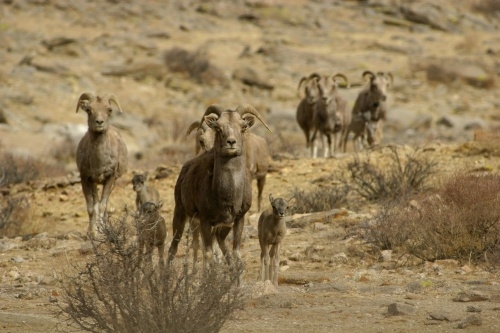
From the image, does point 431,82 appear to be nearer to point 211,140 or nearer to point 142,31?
point 142,31

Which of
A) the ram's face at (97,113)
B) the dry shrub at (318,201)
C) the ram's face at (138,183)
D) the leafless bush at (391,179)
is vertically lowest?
the dry shrub at (318,201)

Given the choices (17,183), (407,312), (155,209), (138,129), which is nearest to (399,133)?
(138,129)

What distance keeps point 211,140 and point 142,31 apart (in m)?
34.1

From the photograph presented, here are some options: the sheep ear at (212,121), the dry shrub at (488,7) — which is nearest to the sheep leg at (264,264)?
the sheep ear at (212,121)

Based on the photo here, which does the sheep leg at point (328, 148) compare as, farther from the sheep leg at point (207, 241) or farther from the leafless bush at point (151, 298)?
the leafless bush at point (151, 298)

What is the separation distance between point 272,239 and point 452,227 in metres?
2.39

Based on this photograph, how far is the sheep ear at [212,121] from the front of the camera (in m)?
11.1

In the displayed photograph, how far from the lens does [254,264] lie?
13133 millimetres

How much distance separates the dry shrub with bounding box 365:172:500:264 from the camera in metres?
12.7

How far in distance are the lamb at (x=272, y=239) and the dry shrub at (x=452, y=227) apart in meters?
1.92

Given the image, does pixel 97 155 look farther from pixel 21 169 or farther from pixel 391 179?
pixel 21 169

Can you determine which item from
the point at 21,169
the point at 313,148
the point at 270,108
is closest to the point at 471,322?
the point at 313,148

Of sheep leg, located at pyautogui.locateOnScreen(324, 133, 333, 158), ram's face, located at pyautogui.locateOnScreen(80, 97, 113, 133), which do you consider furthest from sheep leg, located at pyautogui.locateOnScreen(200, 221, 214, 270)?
sheep leg, located at pyautogui.locateOnScreen(324, 133, 333, 158)

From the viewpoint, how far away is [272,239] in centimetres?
1186
